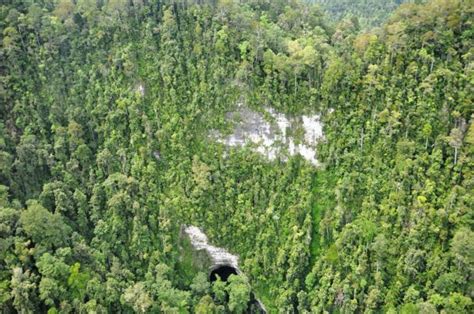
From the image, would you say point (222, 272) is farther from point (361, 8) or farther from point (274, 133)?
point (361, 8)

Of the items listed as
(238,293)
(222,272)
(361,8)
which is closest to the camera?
(238,293)

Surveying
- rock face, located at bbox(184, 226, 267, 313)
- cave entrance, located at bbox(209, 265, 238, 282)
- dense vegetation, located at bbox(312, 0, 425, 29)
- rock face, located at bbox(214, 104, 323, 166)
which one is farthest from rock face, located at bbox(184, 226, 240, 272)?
dense vegetation, located at bbox(312, 0, 425, 29)

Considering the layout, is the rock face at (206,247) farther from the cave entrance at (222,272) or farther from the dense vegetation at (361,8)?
the dense vegetation at (361,8)

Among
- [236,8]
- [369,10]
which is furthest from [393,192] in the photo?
[369,10]

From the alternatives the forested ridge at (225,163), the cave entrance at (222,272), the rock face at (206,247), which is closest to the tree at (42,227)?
the forested ridge at (225,163)

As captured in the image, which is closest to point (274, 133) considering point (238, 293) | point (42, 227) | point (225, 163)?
point (225, 163)

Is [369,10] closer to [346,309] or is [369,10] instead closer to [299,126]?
[299,126]
